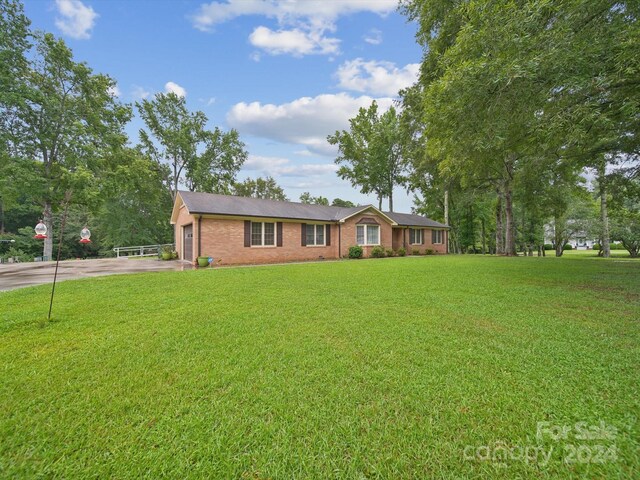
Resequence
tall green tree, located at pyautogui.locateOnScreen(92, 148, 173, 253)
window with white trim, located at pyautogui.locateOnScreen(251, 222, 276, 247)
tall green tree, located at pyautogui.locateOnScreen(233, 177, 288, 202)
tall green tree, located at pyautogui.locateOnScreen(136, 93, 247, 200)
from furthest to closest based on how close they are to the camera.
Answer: tall green tree, located at pyautogui.locateOnScreen(233, 177, 288, 202) → tall green tree, located at pyautogui.locateOnScreen(136, 93, 247, 200) → tall green tree, located at pyautogui.locateOnScreen(92, 148, 173, 253) → window with white trim, located at pyautogui.locateOnScreen(251, 222, 276, 247)

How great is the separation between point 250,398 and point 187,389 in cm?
66

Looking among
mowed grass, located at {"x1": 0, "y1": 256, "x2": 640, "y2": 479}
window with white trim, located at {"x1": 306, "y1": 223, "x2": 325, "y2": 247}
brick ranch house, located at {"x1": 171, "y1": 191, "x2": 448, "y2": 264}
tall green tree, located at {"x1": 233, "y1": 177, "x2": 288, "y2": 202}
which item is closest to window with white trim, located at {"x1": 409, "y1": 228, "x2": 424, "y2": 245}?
brick ranch house, located at {"x1": 171, "y1": 191, "x2": 448, "y2": 264}

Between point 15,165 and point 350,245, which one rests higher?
point 15,165

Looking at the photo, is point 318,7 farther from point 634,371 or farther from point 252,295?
point 634,371

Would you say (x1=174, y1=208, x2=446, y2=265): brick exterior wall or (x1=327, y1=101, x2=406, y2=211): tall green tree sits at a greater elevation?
(x1=327, y1=101, x2=406, y2=211): tall green tree

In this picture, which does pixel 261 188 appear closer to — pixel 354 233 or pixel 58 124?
pixel 58 124

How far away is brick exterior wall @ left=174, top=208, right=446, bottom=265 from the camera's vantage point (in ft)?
47.7

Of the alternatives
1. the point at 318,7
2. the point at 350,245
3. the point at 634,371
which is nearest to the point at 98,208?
the point at 350,245

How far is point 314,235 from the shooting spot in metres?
18.4

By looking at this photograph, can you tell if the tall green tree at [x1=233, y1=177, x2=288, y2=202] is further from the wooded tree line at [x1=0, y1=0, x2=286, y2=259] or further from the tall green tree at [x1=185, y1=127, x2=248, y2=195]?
the wooded tree line at [x1=0, y1=0, x2=286, y2=259]

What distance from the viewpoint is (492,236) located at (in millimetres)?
37938

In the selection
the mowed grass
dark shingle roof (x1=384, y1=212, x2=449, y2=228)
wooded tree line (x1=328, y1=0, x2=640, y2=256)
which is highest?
wooded tree line (x1=328, y1=0, x2=640, y2=256)

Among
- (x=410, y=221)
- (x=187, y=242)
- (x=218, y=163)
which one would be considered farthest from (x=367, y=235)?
(x=218, y=163)

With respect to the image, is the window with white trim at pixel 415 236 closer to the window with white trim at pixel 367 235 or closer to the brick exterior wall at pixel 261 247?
the brick exterior wall at pixel 261 247
